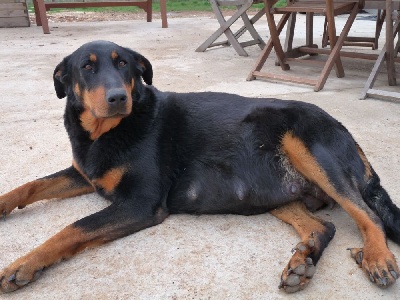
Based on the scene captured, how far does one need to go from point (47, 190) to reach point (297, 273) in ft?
5.46

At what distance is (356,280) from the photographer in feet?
6.71

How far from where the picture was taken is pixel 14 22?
11.8m

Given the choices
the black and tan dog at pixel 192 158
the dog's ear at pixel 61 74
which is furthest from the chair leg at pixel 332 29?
the dog's ear at pixel 61 74

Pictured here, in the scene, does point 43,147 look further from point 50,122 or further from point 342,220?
point 342,220

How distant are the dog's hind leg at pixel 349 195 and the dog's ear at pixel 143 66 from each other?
1.04 metres

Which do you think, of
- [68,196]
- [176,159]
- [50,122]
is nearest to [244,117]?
[176,159]

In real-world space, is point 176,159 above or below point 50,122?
above

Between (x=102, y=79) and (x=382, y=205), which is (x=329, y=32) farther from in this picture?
(x=102, y=79)

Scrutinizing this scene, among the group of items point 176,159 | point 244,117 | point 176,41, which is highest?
point 244,117

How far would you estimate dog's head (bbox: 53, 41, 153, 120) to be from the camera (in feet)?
7.96

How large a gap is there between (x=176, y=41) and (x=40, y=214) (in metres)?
7.03

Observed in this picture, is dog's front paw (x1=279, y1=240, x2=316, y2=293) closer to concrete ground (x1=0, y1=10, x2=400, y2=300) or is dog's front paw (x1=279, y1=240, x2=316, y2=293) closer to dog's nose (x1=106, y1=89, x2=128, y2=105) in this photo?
concrete ground (x1=0, y1=10, x2=400, y2=300)

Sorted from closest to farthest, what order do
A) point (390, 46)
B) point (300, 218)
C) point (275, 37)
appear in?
point (300, 218) → point (390, 46) → point (275, 37)

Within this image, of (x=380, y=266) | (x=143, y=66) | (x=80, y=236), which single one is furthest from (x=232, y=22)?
(x=380, y=266)
